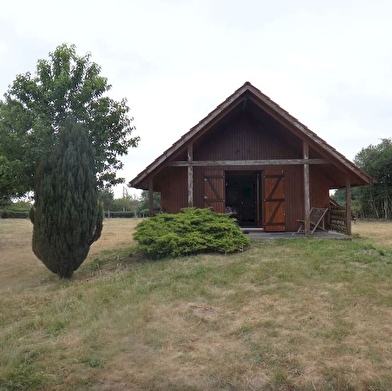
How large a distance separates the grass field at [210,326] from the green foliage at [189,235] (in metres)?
0.58

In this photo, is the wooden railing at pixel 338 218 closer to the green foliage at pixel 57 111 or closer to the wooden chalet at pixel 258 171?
the wooden chalet at pixel 258 171

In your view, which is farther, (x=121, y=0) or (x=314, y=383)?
(x=121, y=0)

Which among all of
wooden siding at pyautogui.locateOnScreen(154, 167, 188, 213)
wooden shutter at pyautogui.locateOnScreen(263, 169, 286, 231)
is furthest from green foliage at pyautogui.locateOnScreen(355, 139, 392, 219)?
wooden siding at pyautogui.locateOnScreen(154, 167, 188, 213)

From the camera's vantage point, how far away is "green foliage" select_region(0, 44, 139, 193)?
10.7 m

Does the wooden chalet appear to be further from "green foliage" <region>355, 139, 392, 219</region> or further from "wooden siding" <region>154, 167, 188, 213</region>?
"green foliage" <region>355, 139, 392, 219</region>

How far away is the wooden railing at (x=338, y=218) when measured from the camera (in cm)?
1132

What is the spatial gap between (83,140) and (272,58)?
7.52 m

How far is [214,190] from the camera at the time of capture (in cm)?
1180

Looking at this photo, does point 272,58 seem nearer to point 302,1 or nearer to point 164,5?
point 302,1

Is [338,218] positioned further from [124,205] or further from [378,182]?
[124,205]

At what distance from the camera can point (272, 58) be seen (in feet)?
40.2

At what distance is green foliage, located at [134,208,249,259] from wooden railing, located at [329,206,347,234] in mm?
3902

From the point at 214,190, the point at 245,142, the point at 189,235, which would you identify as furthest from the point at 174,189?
the point at 189,235

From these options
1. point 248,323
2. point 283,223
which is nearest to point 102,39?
point 283,223
